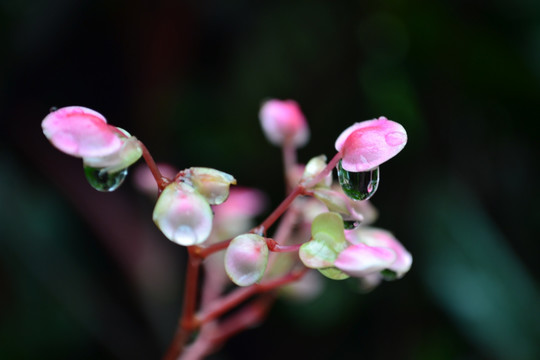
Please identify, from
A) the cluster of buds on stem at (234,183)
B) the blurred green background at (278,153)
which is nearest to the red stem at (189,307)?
the cluster of buds on stem at (234,183)

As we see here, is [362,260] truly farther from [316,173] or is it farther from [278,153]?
[278,153]

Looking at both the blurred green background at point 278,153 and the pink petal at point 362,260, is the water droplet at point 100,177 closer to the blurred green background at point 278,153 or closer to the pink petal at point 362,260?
the pink petal at point 362,260

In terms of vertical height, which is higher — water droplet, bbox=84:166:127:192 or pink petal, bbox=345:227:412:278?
water droplet, bbox=84:166:127:192

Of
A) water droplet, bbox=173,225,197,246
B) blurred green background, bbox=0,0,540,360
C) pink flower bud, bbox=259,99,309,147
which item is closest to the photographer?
water droplet, bbox=173,225,197,246

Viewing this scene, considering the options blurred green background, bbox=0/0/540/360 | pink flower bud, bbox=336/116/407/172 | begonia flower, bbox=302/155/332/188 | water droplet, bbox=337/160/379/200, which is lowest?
blurred green background, bbox=0/0/540/360

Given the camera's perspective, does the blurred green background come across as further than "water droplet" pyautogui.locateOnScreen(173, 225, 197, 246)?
Yes

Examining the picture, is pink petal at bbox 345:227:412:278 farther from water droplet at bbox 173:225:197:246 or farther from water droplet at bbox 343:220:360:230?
water droplet at bbox 173:225:197:246

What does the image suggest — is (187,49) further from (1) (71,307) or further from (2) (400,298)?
(2) (400,298)

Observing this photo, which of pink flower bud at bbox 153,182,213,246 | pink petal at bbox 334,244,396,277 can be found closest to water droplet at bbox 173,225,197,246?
pink flower bud at bbox 153,182,213,246
